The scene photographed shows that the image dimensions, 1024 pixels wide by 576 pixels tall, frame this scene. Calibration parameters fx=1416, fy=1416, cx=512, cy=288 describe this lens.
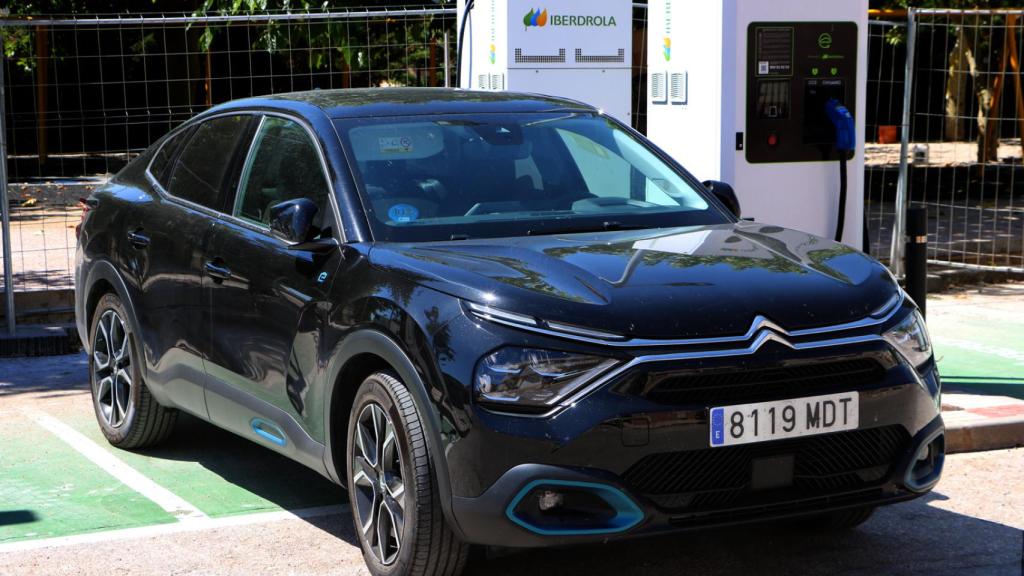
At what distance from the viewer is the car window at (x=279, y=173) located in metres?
5.38

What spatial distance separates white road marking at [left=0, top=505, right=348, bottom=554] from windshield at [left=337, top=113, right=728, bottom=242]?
1.39 metres

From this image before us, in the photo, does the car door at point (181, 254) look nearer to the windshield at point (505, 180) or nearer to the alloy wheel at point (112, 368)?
the alloy wheel at point (112, 368)

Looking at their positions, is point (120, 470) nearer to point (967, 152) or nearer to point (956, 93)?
point (967, 152)

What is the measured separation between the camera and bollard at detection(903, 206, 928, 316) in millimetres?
7320

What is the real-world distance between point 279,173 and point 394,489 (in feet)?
5.37

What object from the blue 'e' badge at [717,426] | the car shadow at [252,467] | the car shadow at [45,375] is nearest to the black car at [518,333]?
the blue 'e' badge at [717,426]

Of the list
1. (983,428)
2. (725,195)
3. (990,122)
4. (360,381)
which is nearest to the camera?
(360,381)

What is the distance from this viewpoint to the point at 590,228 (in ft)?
17.4

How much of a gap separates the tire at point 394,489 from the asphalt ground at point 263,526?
38cm

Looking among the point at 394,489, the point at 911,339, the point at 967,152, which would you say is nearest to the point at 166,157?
the point at 394,489

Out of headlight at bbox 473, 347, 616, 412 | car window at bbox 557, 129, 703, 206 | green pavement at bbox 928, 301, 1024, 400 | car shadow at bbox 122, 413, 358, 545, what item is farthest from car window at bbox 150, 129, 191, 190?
green pavement at bbox 928, 301, 1024, 400

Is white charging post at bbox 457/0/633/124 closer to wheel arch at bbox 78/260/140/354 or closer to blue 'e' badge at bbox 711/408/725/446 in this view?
wheel arch at bbox 78/260/140/354

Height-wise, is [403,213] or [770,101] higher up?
[770,101]

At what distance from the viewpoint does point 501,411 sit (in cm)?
416
